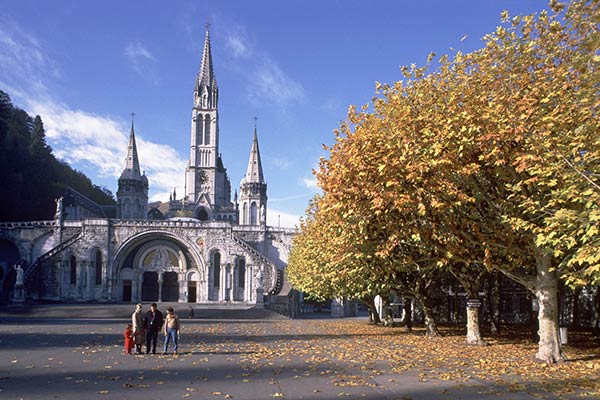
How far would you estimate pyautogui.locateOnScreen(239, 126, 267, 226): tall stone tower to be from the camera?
82.2 metres

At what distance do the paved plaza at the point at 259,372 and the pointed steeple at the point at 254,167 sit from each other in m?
60.7

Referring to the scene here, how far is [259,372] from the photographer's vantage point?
14172 mm

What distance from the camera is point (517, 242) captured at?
702 inches

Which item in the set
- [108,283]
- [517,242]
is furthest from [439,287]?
[108,283]

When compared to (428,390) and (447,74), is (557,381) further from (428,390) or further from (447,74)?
(447,74)

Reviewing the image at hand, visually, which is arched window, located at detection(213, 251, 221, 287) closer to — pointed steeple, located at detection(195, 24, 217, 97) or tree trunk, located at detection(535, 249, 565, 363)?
pointed steeple, located at detection(195, 24, 217, 97)

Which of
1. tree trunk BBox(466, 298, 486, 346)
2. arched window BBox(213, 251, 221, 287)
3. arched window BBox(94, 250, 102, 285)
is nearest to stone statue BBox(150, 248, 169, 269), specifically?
arched window BBox(94, 250, 102, 285)

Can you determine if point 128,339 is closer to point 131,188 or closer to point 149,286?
point 149,286

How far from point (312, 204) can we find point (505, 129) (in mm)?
22565

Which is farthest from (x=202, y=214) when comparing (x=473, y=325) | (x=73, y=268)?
(x=473, y=325)

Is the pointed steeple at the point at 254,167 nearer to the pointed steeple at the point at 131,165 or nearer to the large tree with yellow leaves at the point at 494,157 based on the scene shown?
the pointed steeple at the point at 131,165

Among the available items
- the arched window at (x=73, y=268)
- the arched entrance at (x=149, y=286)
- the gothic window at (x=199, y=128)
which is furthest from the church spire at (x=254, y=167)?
the arched window at (x=73, y=268)

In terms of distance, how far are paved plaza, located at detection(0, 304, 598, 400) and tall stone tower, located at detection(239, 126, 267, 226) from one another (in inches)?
2330

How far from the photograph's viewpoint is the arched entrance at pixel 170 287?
204 ft
